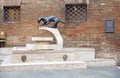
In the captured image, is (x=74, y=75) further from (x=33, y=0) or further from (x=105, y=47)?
(x=33, y=0)

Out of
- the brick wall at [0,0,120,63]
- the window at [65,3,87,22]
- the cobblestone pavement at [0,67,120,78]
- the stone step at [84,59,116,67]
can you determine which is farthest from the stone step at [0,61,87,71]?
the window at [65,3,87,22]

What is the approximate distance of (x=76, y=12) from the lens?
711 cm

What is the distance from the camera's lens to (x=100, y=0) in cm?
688

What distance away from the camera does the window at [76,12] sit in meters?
7.08

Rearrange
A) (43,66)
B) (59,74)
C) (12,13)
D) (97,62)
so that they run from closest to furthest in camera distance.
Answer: (59,74)
(43,66)
(97,62)
(12,13)

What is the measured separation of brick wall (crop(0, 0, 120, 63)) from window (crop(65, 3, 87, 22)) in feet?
0.60

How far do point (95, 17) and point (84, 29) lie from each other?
1.88ft

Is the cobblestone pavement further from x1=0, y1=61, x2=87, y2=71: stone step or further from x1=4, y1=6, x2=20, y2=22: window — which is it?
x1=4, y1=6, x2=20, y2=22: window

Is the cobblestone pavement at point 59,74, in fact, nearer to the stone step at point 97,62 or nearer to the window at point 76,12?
the stone step at point 97,62

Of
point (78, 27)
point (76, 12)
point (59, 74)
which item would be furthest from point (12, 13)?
point (59, 74)

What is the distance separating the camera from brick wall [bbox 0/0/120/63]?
270 inches

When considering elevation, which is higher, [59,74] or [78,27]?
[78,27]

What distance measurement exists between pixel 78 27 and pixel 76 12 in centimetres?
57

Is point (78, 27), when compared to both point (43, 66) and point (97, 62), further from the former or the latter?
point (43, 66)
